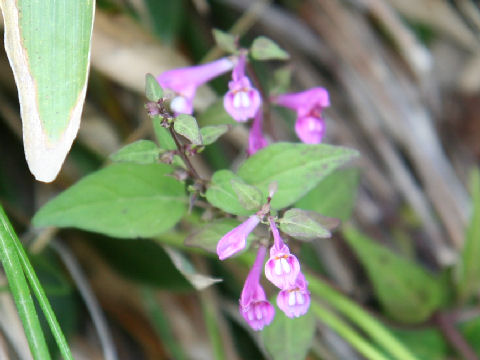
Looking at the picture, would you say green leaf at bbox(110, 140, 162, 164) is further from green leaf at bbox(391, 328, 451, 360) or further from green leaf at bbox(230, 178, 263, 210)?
green leaf at bbox(391, 328, 451, 360)

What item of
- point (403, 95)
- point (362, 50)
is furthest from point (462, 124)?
point (362, 50)

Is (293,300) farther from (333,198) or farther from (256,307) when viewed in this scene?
(333,198)

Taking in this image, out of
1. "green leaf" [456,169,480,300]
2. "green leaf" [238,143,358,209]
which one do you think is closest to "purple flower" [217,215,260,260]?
"green leaf" [238,143,358,209]

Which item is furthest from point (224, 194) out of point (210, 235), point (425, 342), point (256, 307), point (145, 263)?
point (425, 342)

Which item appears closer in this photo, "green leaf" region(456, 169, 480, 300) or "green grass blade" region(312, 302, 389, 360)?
"green grass blade" region(312, 302, 389, 360)

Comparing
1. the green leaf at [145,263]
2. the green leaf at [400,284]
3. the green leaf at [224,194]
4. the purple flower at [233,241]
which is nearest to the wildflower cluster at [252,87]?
the green leaf at [224,194]

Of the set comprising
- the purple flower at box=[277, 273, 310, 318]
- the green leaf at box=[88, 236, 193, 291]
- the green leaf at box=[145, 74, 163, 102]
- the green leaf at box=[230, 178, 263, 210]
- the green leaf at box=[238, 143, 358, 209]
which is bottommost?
the purple flower at box=[277, 273, 310, 318]

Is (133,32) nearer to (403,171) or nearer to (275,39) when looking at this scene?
(275,39)
